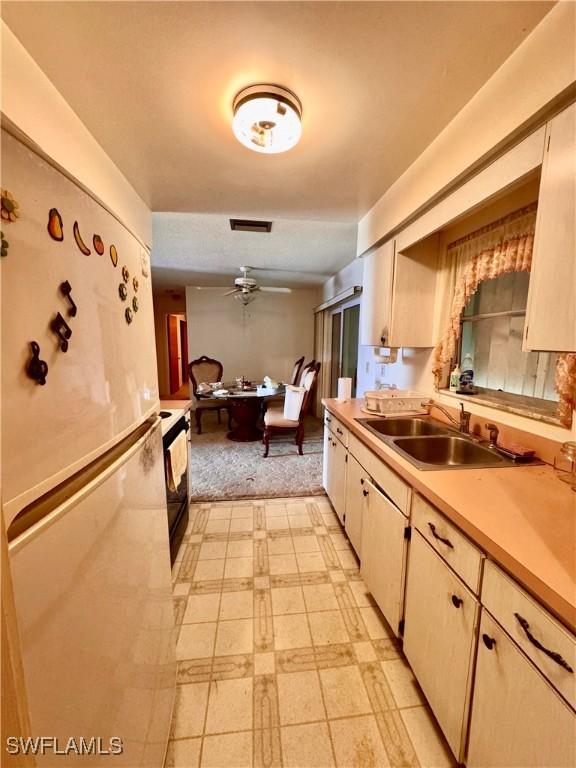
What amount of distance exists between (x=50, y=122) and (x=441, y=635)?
218 centimetres

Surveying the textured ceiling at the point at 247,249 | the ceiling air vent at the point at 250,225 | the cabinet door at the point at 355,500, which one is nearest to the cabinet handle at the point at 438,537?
the cabinet door at the point at 355,500

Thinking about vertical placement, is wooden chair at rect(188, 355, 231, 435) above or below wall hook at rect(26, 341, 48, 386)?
below

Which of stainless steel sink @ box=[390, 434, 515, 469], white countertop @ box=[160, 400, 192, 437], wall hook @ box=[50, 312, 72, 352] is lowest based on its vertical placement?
stainless steel sink @ box=[390, 434, 515, 469]

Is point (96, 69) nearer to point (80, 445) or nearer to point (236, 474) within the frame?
point (80, 445)

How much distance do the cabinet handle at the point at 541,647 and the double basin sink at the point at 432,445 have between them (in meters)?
0.53

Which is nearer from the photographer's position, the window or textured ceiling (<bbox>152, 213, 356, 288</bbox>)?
the window

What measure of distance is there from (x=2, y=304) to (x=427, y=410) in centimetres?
210

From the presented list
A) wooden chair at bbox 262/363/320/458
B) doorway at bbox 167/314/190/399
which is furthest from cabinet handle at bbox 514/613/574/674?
doorway at bbox 167/314/190/399

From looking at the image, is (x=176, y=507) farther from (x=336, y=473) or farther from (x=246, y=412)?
(x=246, y=412)

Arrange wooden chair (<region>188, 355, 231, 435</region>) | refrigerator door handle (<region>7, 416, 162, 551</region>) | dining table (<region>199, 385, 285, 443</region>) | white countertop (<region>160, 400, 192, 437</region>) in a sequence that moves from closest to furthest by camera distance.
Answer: refrigerator door handle (<region>7, 416, 162, 551</region>)
white countertop (<region>160, 400, 192, 437</region>)
dining table (<region>199, 385, 285, 443</region>)
wooden chair (<region>188, 355, 231, 435</region>)

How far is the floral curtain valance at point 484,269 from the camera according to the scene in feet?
3.74

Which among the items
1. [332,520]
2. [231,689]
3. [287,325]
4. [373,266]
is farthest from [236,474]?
[287,325]

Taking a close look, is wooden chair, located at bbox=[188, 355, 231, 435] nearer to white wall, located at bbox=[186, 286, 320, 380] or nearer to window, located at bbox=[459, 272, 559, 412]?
white wall, located at bbox=[186, 286, 320, 380]

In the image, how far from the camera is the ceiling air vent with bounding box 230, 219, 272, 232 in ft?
8.41
